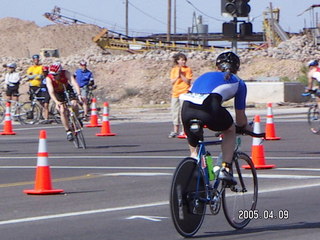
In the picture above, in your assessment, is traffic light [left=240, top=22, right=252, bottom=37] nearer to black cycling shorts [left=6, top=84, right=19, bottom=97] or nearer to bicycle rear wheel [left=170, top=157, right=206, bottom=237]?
black cycling shorts [left=6, top=84, right=19, bottom=97]

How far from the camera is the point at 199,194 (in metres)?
8.82

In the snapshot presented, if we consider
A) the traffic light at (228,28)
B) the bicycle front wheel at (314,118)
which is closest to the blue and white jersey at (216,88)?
the bicycle front wheel at (314,118)

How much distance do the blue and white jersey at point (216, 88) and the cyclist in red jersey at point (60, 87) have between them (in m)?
9.62

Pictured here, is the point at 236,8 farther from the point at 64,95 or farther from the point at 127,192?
the point at 127,192

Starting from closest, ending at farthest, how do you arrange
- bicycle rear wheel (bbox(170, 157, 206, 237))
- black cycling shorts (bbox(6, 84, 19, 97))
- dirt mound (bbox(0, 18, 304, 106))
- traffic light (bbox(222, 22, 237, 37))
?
bicycle rear wheel (bbox(170, 157, 206, 237)) < traffic light (bbox(222, 22, 237, 37)) < black cycling shorts (bbox(6, 84, 19, 97)) < dirt mound (bbox(0, 18, 304, 106))

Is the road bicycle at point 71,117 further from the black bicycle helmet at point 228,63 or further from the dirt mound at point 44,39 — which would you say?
the dirt mound at point 44,39

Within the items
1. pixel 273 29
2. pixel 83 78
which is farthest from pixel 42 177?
pixel 273 29

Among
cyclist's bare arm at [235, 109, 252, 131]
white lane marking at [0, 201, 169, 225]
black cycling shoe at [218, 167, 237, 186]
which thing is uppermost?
cyclist's bare arm at [235, 109, 252, 131]

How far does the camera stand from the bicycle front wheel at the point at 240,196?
9312 mm

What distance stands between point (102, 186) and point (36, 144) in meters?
8.23

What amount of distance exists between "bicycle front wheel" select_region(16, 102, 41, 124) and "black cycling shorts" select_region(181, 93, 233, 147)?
19.9 metres

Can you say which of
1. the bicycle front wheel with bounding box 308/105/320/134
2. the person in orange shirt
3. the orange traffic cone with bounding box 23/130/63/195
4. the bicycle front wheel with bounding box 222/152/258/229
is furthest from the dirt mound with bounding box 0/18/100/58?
the bicycle front wheel with bounding box 222/152/258/229

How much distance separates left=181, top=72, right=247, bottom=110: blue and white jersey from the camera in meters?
8.93

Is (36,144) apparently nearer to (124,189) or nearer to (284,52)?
(124,189)
